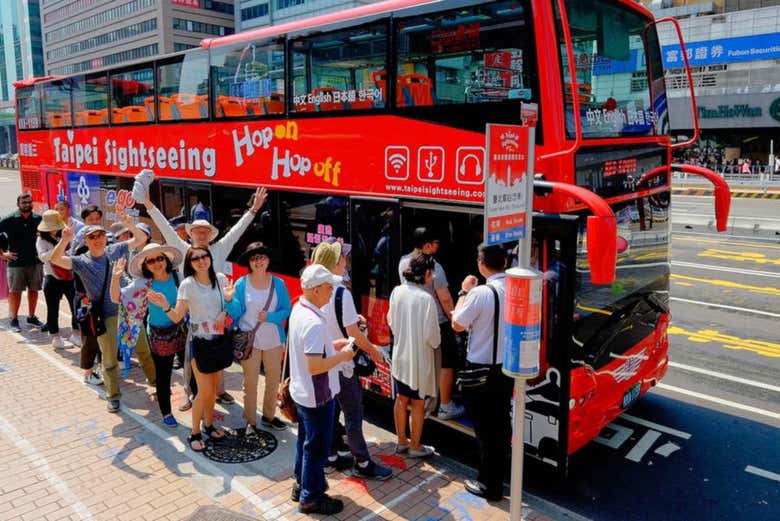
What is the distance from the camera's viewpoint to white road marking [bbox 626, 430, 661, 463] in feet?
19.4

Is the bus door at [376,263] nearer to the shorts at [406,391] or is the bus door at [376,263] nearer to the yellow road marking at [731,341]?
the shorts at [406,391]

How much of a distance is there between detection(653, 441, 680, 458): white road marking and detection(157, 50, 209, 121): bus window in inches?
264

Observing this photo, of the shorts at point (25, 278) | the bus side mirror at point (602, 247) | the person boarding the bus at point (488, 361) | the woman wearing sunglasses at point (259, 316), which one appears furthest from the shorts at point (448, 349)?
the shorts at point (25, 278)

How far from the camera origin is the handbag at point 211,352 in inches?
220

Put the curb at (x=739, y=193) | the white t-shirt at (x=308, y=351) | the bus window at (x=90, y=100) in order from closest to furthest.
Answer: the white t-shirt at (x=308, y=351)
the bus window at (x=90, y=100)
the curb at (x=739, y=193)

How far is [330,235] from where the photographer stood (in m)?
6.66

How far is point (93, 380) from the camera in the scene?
7.41 m

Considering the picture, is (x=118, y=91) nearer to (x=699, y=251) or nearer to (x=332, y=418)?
(x=332, y=418)

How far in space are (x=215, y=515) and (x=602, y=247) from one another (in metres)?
3.49

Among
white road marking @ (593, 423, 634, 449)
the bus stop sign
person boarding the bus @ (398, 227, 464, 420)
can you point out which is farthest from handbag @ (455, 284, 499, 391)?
white road marking @ (593, 423, 634, 449)

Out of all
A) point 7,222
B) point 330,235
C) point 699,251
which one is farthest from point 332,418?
point 699,251

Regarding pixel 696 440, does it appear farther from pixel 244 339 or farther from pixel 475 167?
pixel 244 339

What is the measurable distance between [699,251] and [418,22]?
14593 millimetres

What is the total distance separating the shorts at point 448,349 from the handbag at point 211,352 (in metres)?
2.01
